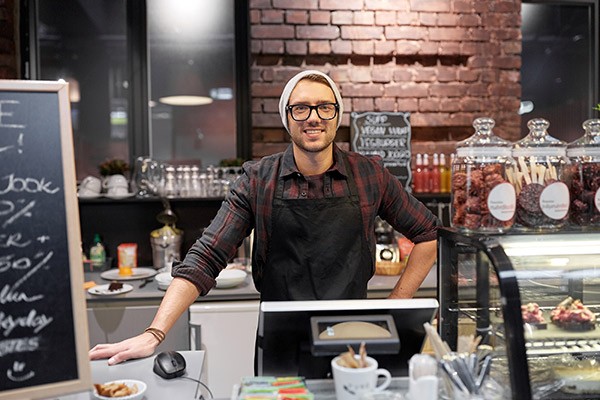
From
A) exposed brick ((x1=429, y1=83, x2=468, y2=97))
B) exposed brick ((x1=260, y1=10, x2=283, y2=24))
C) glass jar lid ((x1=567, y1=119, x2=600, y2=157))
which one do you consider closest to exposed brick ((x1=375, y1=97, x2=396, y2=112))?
exposed brick ((x1=429, y1=83, x2=468, y2=97))

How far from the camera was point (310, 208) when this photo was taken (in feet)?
7.02

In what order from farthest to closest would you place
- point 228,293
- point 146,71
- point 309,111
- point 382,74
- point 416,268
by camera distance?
point 146,71 < point 382,74 < point 228,293 < point 416,268 < point 309,111

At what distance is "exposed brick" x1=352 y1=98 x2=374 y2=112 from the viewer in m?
3.79

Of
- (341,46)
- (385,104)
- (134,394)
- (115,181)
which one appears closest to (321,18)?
(341,46)

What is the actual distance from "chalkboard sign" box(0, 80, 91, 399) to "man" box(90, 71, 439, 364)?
0.88 meters

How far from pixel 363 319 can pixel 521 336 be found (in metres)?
0.33

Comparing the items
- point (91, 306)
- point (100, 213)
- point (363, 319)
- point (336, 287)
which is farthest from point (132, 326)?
point (363, 319)

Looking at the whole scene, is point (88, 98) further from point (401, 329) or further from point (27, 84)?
point (401, 329)

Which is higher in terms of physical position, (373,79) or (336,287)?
(373,79)

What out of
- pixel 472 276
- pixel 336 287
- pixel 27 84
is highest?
pixel 27 84

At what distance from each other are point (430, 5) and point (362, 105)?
81 cm

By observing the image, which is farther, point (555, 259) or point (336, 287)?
point (336, 287)

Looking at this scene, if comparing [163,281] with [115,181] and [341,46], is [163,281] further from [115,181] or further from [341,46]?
[341,46]

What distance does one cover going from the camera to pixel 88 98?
13.1 ft
